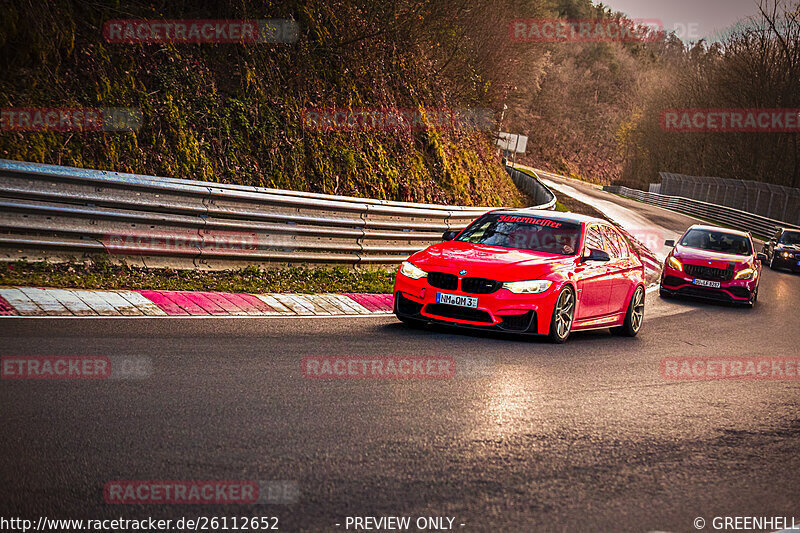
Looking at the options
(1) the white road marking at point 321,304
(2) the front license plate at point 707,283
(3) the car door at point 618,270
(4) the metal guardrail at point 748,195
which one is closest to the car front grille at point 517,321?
(3) the car door at point 618,270

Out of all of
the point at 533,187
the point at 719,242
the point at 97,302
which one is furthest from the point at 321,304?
the point at 533,187

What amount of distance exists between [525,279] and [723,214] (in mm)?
48286

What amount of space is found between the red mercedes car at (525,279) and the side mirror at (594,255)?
1 cm

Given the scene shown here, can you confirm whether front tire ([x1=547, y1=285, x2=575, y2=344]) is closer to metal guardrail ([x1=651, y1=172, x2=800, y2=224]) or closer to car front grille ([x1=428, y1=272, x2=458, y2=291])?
car front grille ([x1=428, y1=272, x2=458, y2=291])

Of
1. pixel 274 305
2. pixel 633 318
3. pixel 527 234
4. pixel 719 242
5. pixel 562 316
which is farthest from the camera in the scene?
pixel 719 242

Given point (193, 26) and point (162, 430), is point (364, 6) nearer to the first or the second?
point (193, 26)

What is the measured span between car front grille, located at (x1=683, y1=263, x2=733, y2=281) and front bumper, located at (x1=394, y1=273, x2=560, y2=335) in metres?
9.05

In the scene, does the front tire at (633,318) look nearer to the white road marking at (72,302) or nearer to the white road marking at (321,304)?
the white road marking at (321,304)

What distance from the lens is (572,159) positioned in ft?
401

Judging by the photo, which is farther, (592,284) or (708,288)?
(708,288)

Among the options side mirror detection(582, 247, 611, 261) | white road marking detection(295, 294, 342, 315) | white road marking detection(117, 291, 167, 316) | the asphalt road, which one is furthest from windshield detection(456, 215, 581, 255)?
white road marking detection(117, 291, 167, 316)

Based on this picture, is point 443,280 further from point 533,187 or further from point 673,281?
point 533,187

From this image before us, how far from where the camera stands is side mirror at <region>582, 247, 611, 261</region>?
10930 mm

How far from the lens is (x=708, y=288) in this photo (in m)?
17.8
